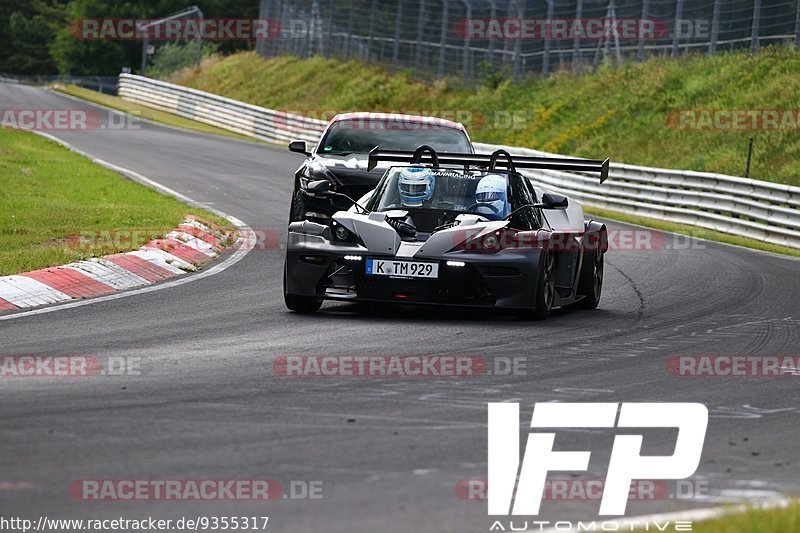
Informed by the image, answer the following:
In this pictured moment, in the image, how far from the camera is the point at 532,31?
41562mm

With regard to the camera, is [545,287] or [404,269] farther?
[545,287]

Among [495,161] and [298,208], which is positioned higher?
[495,161]

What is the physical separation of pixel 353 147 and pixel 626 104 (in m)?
21.2

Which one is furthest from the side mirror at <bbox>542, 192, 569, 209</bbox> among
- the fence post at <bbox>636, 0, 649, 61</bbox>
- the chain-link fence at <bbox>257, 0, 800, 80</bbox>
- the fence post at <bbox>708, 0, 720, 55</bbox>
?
the fence post at <bbox>636, 0, 649, 61</bbox>

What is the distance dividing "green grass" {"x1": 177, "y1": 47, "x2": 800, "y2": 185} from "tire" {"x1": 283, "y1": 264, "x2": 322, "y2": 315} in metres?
18.0

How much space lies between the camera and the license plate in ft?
34.9

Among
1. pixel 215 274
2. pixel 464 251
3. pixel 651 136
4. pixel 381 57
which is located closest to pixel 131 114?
pixel 381 57

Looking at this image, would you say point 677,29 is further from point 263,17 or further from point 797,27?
point 263,17

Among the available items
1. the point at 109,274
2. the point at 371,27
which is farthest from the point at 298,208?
the point at 371,27

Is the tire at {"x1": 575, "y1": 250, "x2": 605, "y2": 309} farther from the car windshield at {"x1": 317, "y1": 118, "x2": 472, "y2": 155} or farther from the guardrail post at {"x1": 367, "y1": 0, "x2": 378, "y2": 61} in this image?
the guardrail post at {"x1": 367, "y1": 0, "x2": 378, "y2": 61}

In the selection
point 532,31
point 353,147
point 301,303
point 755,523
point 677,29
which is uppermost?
point 677,29

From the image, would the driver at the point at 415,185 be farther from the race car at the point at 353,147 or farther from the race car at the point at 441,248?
the race car at the point at 353,147

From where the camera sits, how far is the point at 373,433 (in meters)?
6.27

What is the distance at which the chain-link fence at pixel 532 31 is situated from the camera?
111ft
